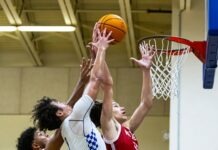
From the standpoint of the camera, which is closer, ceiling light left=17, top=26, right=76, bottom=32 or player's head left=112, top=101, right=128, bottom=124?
player's head left=112, top=101, right=128, bottom=124

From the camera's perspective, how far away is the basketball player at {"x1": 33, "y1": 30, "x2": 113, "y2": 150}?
3.34 m

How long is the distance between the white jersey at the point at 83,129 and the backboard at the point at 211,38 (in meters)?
0.86

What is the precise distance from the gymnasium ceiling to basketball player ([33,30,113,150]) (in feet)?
18.1

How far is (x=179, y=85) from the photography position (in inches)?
303

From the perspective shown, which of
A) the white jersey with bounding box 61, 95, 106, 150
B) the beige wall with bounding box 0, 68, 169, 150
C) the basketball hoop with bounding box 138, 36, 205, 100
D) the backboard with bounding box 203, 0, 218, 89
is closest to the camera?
the backboard with bounding box 203, 0, 218, 89

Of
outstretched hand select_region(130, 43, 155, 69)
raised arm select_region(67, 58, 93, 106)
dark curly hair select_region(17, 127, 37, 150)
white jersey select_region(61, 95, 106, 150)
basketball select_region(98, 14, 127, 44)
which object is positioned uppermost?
basketball select_region(98, 14, 127, 44)

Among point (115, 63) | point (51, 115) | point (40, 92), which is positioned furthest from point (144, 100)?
point (40, 92)

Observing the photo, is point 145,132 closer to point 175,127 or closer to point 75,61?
point 75,61

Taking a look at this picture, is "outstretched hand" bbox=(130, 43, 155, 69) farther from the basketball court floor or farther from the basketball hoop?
the basketball court floor

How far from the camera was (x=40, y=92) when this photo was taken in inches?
Answer: 436

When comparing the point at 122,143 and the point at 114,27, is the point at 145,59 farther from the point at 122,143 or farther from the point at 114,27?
the point at 122,143

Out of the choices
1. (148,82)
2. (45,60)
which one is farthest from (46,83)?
(148,82)

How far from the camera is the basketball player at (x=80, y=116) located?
11.0 ft

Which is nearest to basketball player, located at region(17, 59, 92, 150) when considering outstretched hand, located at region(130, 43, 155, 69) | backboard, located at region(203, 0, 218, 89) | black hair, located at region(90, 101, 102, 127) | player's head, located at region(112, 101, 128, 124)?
black hair, located at region(90, 101, 102, 127)
